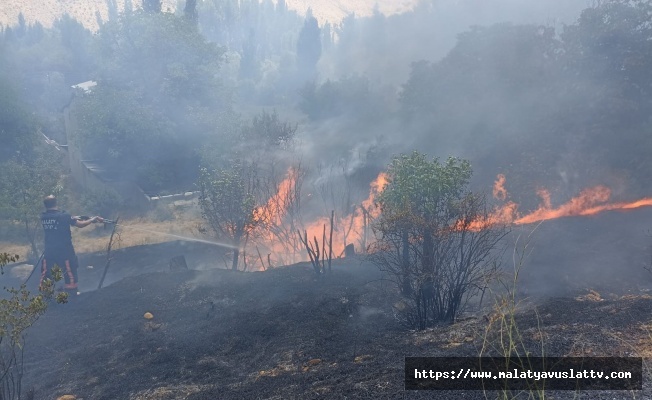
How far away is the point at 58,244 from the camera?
12.1 m

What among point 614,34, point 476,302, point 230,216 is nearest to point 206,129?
point 230,216

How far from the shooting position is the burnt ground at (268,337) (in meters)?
6.87

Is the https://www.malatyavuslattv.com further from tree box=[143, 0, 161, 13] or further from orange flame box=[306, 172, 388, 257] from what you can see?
tree box=[143, 0, 161, 13]

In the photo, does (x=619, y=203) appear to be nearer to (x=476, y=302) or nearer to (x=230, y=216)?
(x=476, y=302)

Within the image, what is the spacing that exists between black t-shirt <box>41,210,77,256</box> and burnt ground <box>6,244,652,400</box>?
59.3 inches

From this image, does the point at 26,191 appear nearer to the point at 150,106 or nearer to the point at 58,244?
the point at 58,244

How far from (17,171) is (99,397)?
18275mm

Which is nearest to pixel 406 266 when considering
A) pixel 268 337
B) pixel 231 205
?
pixel 268 337

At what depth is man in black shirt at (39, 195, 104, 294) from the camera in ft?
39.4

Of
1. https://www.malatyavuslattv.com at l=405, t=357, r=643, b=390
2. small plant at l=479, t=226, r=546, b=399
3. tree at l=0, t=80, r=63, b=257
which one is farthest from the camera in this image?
tree at l=0, t=80, r=63, b=257

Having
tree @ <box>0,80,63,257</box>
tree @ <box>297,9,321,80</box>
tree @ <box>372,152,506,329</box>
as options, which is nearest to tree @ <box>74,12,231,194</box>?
tree @ <box>0,80,63,257</box>

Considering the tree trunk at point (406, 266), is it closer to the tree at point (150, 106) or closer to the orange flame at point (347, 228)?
the orange flame at point (347, 228)

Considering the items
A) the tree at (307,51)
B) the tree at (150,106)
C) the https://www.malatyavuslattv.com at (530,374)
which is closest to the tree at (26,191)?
the tree at (150,106)

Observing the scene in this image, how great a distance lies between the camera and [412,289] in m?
10.8
